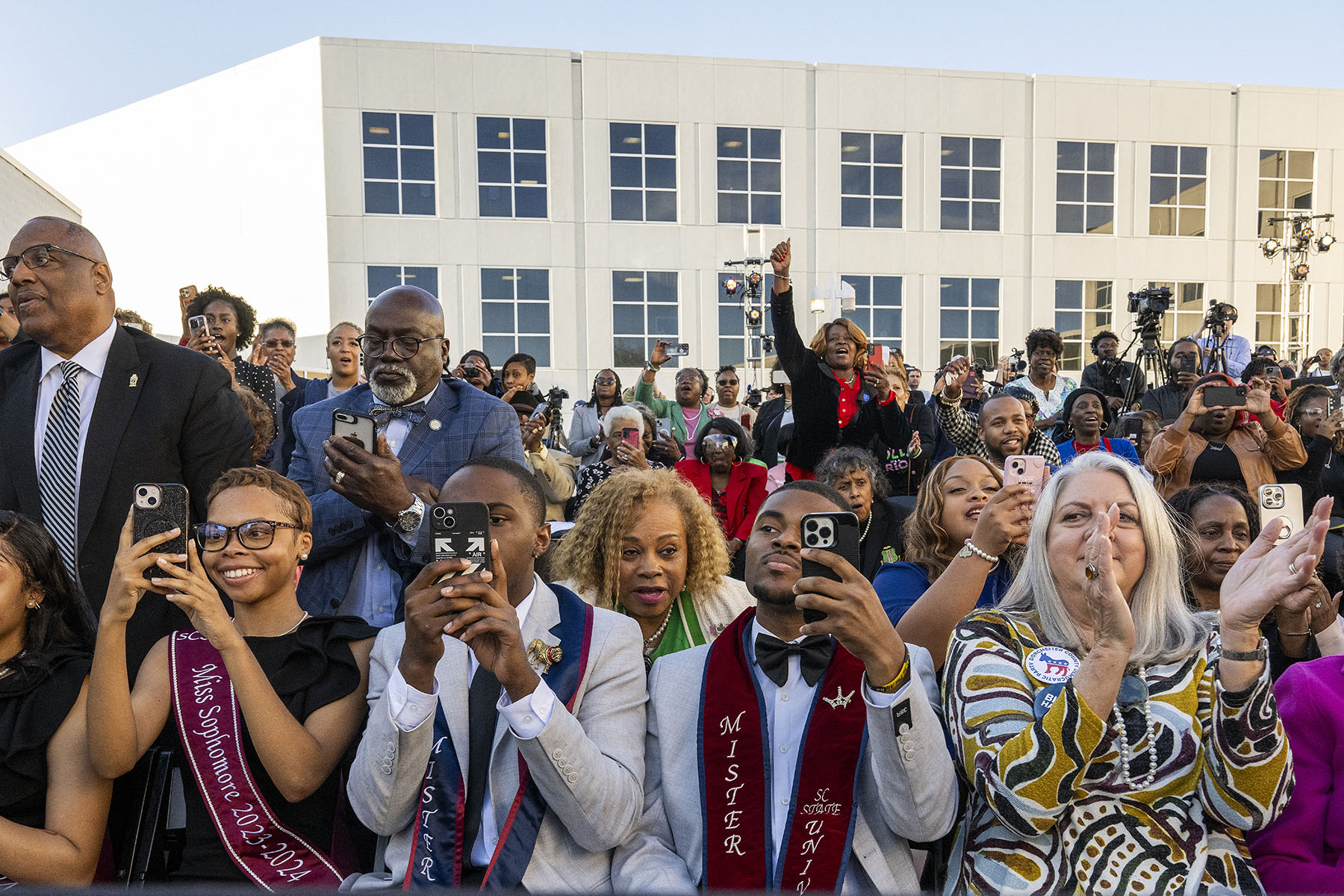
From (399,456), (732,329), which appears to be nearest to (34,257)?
(399,456)

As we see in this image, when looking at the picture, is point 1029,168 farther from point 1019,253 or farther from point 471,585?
point 471,585

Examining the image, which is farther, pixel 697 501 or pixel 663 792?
pixel 697 501

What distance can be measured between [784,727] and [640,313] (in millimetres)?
18383

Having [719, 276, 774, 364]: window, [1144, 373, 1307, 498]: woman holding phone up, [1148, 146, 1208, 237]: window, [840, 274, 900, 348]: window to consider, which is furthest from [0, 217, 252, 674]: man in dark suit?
[1148, 146, 1208, 237]: window

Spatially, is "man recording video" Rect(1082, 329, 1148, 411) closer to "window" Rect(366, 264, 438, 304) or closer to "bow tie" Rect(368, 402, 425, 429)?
"bow tie" Rect(368, 402, 425, 429)

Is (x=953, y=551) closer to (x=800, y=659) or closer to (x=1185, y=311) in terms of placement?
(x=800, y=659)

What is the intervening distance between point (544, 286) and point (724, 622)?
17.6m

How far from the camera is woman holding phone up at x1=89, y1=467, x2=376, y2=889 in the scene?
Result: 219cm

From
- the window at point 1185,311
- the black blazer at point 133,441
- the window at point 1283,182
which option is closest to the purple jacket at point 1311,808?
the black blazer at point 133,441

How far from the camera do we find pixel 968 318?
21406mm

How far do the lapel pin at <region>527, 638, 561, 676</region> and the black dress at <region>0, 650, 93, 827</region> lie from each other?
1043 millimetres

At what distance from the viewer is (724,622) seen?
319cm

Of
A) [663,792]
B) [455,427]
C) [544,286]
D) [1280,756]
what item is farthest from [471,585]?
[544,286]

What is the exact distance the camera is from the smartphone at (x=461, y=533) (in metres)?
1.94
